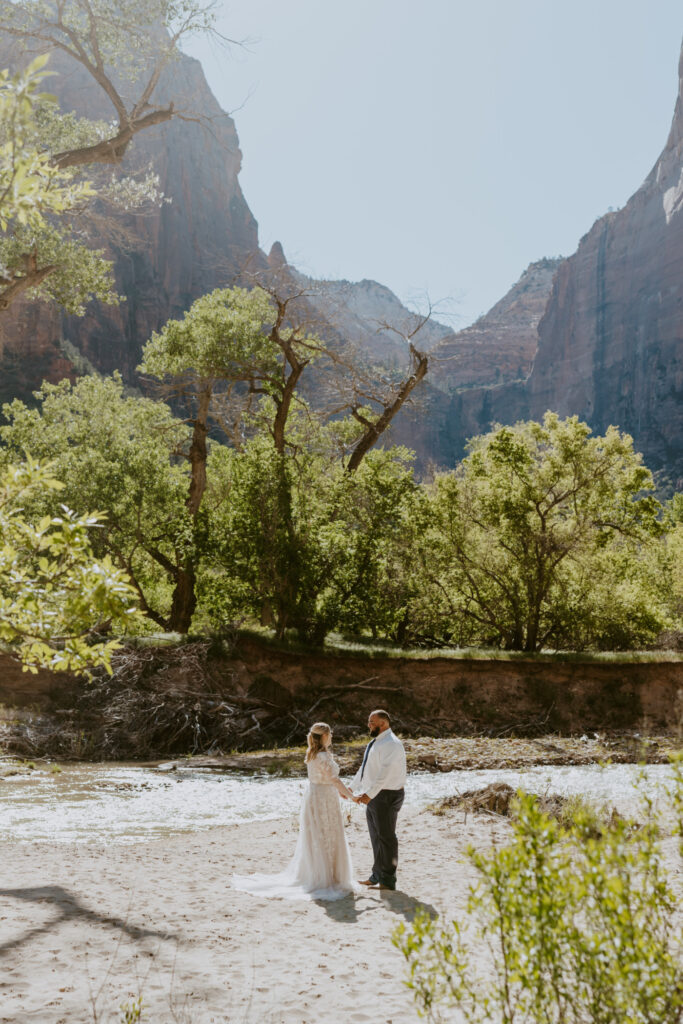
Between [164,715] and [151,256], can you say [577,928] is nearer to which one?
[164,715]

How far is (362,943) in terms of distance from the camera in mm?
6168

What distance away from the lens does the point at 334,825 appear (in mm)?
8047

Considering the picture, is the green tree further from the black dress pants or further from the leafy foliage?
the leafy foliage

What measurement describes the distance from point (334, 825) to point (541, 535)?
56.1 ft

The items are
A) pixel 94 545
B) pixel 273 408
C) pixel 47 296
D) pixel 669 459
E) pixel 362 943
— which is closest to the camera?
pixel 362 943

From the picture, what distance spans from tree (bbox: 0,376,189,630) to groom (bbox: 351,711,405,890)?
15083 mm

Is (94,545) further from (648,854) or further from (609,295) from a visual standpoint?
(609,295)

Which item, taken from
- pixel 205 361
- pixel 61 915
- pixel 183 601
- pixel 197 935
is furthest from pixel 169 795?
pixel 205 361

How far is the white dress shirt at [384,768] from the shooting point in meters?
8.16

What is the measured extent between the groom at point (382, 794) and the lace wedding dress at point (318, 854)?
0.98 ft

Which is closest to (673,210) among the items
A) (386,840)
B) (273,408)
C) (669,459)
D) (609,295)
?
(609,295)

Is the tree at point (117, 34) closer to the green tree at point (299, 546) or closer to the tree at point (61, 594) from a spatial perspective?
the green tree at point (299, 546)

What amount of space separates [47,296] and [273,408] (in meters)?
13.5

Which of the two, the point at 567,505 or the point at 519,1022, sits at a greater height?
the point at 567,505
